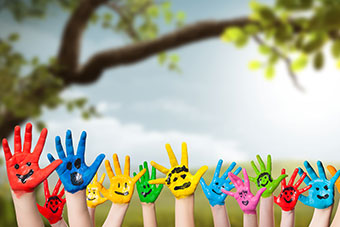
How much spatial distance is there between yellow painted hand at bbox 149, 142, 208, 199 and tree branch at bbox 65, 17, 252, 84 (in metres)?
0.60

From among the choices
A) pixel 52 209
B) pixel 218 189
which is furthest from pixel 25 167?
pixel 218 189

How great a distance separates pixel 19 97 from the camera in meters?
1.98

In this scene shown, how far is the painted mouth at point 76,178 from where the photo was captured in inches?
45.0

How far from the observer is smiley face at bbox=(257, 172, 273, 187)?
1471 mm

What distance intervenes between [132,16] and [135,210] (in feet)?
4.29

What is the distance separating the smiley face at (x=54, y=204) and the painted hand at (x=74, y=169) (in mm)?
287

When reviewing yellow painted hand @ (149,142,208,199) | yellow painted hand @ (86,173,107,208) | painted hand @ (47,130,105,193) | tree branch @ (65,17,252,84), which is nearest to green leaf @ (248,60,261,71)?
Answer: yellow painted hand @ (149,142,208,199)

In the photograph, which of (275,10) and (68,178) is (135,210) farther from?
(275,10)

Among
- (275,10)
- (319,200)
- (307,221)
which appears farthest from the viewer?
(307,221)

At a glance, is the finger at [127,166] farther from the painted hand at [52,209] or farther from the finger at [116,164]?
the painted hand at [52,209]

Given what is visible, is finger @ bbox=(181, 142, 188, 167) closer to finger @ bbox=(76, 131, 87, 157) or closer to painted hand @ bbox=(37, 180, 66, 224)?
finger @ bbox=(76, 131, 87, 157)

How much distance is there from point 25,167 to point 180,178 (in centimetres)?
51

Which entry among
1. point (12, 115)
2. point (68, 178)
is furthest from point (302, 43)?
point (12, 115)

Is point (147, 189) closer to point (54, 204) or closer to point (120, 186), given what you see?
point (120, 186)
